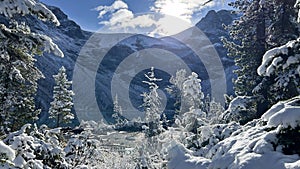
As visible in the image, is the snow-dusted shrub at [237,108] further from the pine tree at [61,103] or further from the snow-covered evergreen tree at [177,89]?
the snow-covered evergreen tree at [177,89]

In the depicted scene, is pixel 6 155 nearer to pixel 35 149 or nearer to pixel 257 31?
pixel 35 149

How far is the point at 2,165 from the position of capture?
191 inches

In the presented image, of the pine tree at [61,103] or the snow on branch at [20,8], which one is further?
the pine tree at [61,103]

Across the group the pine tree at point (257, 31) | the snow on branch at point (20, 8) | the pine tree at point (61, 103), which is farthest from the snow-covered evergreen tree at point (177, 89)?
the snow on branch at point (20, 8)

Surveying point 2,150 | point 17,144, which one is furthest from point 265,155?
point 17,144

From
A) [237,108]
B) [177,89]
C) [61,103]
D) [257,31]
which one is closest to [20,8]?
[237,108]

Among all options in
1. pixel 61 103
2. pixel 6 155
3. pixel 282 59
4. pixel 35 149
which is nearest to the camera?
pixel 6 155

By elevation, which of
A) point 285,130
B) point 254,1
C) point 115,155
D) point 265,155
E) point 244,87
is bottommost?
point 115,155

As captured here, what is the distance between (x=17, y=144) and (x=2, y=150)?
177cm

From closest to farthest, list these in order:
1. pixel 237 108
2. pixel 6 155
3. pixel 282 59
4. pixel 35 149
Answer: pixel 6 155, pixel 282 59, pixel 35 149, pixel 237 108

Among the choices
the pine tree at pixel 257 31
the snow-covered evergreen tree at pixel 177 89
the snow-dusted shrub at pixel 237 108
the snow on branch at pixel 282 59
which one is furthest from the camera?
the snow-covered evergreen tree at pixel 177 89

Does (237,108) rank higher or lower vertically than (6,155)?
higher

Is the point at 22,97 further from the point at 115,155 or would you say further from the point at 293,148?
the point at 115,155

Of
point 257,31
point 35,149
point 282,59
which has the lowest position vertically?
point 35,149
